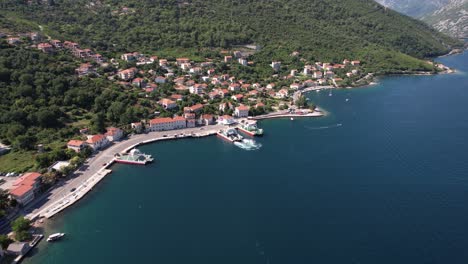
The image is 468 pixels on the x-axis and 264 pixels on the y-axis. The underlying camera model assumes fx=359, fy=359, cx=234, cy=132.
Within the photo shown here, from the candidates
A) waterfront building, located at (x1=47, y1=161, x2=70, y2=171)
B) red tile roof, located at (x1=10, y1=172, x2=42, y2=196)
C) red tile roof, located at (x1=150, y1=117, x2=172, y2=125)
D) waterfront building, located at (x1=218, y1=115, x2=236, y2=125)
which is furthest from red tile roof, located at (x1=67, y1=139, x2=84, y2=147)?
waterfront building, located at (x1=218, y1=115, x2=236, y2=125)

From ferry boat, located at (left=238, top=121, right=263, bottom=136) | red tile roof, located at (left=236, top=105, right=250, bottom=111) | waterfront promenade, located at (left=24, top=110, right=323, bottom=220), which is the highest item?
red tile roof, located at (left=236, top=105, right=250, bottom=111)

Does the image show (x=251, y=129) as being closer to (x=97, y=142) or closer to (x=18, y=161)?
(x=97, y=142)

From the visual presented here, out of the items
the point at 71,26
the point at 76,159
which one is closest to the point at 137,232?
the point at 76,159

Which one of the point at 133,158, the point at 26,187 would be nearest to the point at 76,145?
the point at 133,158

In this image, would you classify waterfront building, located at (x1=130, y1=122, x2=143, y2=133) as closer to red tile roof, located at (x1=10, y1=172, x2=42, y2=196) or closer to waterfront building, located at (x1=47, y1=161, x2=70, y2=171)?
waterfront building, located at (x1=47, y1=161, x2=70, y2=171)

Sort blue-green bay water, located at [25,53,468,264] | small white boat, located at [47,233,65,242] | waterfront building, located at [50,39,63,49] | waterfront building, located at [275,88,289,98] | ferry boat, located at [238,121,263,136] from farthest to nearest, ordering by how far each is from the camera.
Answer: waterfront building, located at [50,39,63,49] → waterfront building, located at [275,88,289,98] → ferry boat, located at [238,121,263,136] → small white boat, located at [47,233,65,242] → blue-green bay water, located at [25,53,468,264]

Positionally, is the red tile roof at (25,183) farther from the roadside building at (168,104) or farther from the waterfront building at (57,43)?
the waterfront building at (57,43)

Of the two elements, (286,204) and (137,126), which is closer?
(286,204)
